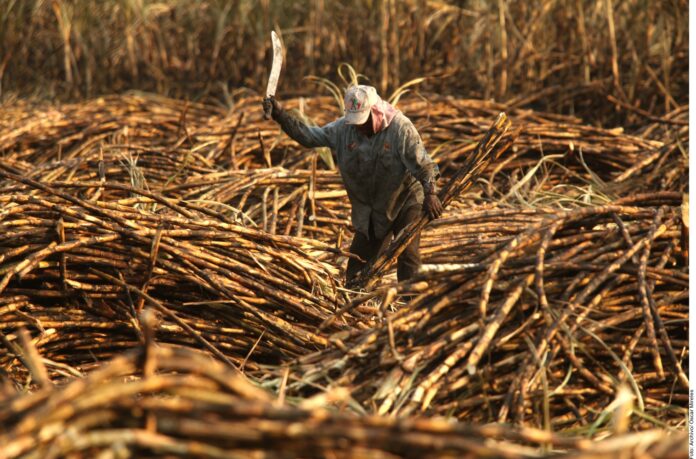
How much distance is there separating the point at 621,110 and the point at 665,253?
577 cm

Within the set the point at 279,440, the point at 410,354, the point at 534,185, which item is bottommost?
the point at 534,185

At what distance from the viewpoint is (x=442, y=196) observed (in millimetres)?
5129

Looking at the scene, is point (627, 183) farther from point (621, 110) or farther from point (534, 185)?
point (621, 110)

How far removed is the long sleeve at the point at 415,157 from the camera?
495cm

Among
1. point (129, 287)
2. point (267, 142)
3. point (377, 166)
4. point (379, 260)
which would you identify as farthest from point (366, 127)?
point (267, 142)

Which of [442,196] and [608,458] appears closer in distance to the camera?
[608,458]

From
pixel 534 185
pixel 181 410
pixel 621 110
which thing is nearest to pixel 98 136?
pixel 534 185

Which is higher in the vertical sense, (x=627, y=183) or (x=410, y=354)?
(x=410, y=354)

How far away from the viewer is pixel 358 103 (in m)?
4.89

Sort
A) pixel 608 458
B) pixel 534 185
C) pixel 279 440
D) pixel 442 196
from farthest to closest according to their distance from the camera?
pixel 534 185 < pixel 442 196 < pixel 279 440 < pixel 608 458

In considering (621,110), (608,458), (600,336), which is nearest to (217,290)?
(600,336)

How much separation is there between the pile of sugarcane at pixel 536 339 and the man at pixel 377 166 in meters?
1.32

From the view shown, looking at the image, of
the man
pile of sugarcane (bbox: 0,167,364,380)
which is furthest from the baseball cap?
pile of sugarcane (bbox: 0,167,364,380)

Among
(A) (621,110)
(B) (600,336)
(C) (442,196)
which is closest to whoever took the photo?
(B) (600,336)
